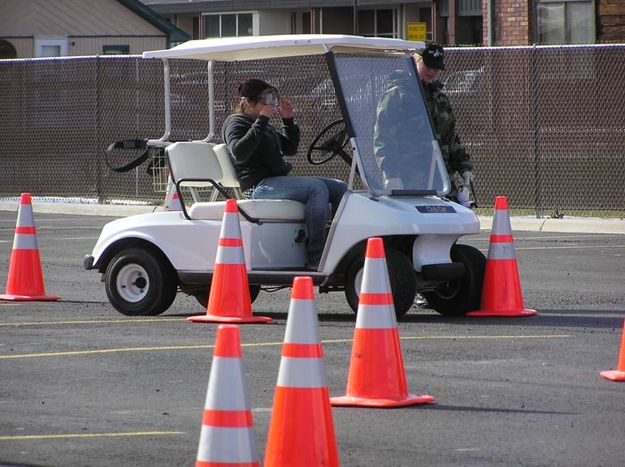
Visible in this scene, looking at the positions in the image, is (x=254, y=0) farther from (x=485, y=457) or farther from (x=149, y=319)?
(x=485, y=457)

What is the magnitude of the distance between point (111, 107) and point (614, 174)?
25.8 ft

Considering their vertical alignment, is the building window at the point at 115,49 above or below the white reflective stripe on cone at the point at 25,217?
above

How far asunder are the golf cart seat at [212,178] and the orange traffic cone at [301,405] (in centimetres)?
515

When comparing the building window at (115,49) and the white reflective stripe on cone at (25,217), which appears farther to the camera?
the building window at (115,49)

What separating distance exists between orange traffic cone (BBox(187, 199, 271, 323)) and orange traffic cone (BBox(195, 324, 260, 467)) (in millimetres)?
5085

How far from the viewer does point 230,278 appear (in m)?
10.5

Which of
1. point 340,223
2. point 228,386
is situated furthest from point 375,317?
point 340,223

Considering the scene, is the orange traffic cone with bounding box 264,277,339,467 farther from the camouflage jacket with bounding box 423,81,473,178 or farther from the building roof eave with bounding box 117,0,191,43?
the building roof eave with bounding box 117,0,191,43

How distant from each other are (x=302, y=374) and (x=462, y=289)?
18.0ft

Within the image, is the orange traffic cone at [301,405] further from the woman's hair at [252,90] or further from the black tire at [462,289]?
the woman's hair at [252,90]

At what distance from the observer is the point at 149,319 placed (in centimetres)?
1112

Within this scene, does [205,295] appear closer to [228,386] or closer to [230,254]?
[230,254]

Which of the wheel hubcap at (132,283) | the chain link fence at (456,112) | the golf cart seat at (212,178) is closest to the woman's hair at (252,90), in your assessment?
the golf cart seat at (212,178)

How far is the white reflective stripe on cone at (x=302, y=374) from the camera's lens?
588 cm
